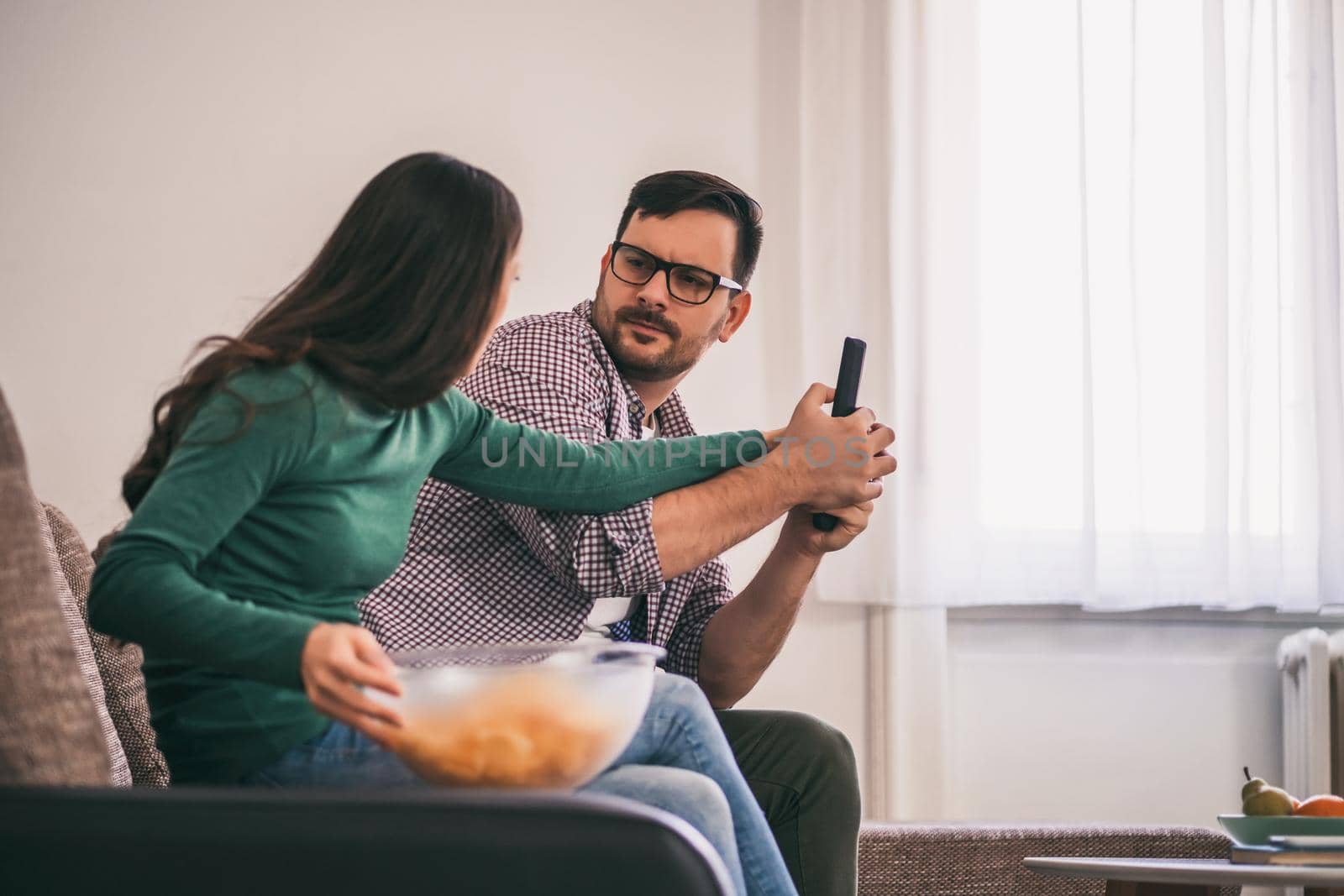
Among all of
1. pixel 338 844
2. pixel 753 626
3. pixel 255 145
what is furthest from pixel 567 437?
pixel 255 145

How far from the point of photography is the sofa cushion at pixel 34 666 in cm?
84

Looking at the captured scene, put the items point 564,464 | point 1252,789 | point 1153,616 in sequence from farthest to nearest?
1. point 1153,616
2. point 1252,789
3. point 564,464

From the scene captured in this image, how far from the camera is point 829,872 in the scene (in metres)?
1.63

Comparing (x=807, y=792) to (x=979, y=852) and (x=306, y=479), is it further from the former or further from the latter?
(x=306, y=479)

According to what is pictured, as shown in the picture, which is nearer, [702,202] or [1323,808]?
[1323,808]

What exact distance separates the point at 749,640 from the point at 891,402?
4.41 feet

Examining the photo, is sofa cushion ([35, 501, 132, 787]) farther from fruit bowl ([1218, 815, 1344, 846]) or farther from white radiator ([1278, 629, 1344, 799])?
white radiator ([1278, 629, 1344, 799])

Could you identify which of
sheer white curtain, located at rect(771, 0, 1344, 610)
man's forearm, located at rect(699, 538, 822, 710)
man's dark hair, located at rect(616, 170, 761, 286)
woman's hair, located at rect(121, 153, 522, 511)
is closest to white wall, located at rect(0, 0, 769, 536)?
sheer white curtain, located at rect(771, 0, 1344, 610)

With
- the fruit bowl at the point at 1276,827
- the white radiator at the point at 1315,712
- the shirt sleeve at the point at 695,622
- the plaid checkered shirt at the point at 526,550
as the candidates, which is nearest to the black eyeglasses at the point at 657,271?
the plaid checkered shirt at the point at 526,550

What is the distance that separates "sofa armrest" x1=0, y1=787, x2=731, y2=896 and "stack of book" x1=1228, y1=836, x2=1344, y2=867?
117cm

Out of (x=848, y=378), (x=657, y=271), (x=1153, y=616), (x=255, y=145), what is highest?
(x=255, y=145)

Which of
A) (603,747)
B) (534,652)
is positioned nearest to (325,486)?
(534,652)

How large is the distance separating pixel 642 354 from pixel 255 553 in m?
1.01

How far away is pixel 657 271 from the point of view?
6.54ft
